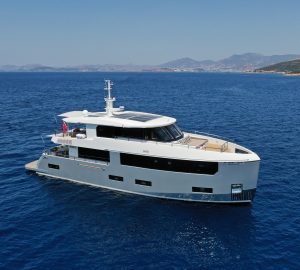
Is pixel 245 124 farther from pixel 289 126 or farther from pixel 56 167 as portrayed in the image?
pixel 56 167

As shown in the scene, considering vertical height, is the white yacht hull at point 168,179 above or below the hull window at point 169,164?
below

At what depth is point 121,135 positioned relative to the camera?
25844 mm

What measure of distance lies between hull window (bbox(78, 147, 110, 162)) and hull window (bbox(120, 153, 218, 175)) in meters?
1.51

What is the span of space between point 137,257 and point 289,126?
126 feet

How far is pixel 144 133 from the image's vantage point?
25219 mm

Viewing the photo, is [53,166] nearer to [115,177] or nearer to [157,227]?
[115,177]

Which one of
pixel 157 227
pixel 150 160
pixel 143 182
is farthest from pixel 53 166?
pixel 157 227

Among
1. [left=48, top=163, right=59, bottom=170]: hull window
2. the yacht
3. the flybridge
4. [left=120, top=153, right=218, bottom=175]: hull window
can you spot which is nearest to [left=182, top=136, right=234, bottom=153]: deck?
the yacht

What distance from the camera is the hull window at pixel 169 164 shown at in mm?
23000

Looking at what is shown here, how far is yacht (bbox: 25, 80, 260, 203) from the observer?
2303 centimetres

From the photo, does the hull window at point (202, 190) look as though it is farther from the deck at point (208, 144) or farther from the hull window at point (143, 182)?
the hull window at point (143, 182)

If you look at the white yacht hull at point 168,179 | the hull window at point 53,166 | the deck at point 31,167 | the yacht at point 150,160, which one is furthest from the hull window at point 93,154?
the deck at point 31,167

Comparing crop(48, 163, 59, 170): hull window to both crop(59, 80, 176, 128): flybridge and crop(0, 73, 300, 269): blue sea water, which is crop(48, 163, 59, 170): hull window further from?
crop(59, 80, 176, 128): flybridge

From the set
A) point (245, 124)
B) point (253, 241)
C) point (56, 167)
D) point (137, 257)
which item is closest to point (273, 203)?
point (253, 241)
